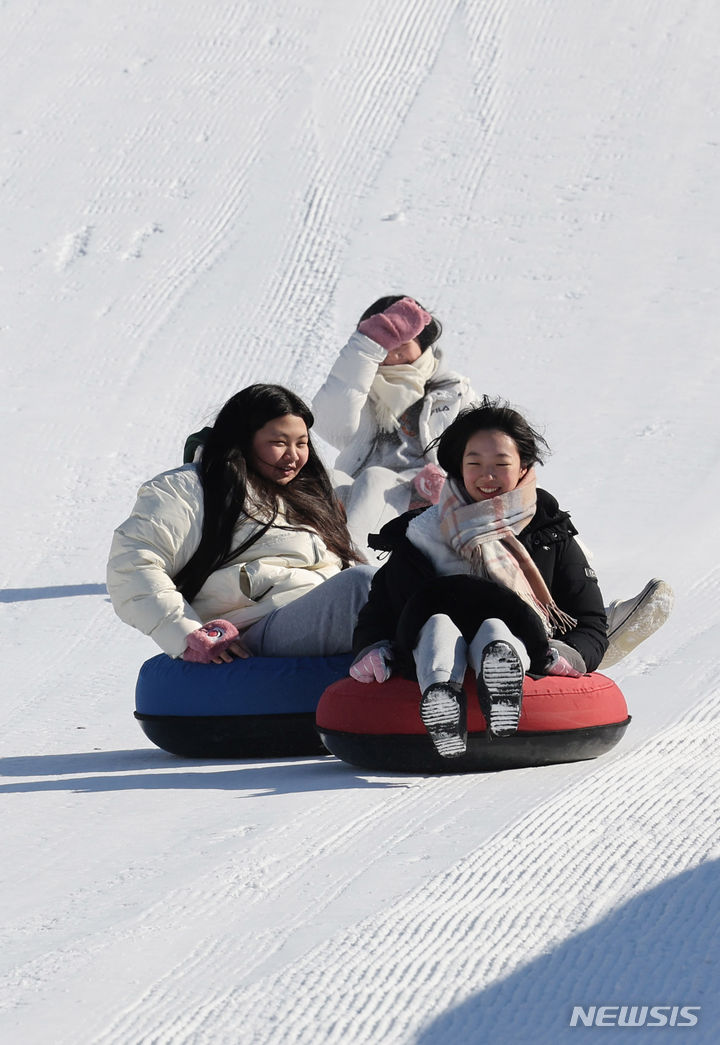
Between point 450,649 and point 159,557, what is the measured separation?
39.8 inches

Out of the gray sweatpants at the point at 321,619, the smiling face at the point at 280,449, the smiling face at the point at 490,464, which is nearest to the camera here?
the smiling face at the point at 490,464

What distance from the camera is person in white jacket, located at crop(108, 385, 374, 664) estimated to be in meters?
3.83

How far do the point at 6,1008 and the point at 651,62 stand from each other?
40.5 ft

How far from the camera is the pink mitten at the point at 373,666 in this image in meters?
3.30

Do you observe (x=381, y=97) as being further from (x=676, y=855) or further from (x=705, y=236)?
(x=676, y=855)

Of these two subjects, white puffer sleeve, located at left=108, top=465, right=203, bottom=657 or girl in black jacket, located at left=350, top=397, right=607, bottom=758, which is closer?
girl in black jacket, located at left=350, top=397, right=607, bottom=758

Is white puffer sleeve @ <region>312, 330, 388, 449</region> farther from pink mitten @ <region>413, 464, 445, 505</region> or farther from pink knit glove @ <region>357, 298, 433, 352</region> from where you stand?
pink mitten @ <region>413, 464, 445, 505</region>

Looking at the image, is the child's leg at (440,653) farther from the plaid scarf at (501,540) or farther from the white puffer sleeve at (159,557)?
the white puffer sleeve at (159,557)

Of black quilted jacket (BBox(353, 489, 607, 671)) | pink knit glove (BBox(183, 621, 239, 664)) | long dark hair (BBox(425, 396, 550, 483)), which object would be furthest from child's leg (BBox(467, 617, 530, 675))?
pink knit glove (BBox(183, 621, 239, 664))

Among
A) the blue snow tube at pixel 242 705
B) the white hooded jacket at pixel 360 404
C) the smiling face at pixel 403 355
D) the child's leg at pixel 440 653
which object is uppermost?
the smiling face at pixel 403 355

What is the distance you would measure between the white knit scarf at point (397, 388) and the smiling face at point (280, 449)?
56.2 inches

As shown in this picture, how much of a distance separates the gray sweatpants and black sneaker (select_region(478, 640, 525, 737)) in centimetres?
77

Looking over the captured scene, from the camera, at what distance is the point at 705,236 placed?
1082cm

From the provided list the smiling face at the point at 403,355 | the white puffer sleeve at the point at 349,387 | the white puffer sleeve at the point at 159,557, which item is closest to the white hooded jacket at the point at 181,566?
the white puffer sleeve at the point at 159,557
